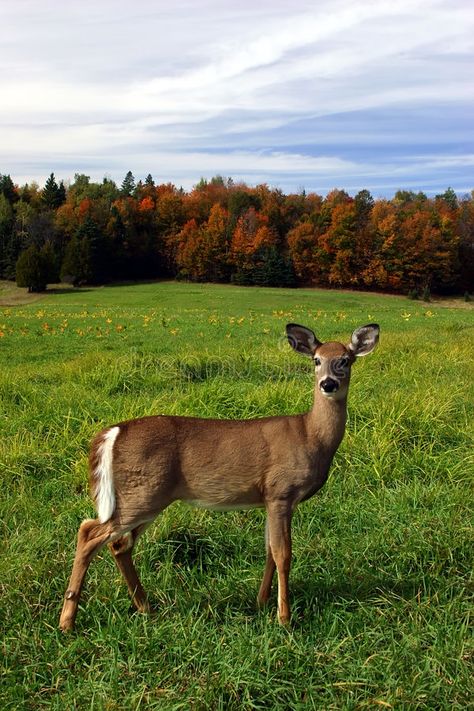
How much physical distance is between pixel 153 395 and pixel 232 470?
5047mm

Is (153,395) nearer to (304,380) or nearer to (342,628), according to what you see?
(304,380)

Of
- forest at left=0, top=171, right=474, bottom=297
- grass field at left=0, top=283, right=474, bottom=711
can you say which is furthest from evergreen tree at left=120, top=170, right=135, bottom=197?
grass field at left=0, top=283, right=474, bottom=711

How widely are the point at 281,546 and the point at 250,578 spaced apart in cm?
63

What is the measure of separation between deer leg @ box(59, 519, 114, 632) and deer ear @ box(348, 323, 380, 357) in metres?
1.90

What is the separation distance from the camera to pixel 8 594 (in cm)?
410

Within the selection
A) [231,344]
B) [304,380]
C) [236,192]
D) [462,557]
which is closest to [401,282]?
[236,192]

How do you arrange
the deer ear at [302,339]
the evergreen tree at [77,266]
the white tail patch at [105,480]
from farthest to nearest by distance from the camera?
the evergreen tree at [77,266], the deer ear at [302,339], the white tail patch at [105,480]

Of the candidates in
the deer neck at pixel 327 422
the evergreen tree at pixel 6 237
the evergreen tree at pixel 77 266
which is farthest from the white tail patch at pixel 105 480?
the evergreen tree at pixel 6 237

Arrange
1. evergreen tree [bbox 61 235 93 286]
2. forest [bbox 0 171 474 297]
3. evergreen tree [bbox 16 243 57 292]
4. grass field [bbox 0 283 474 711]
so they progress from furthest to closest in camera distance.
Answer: forest [bbox 0 171 474 297]
evergreen tree [bbox 61 235 93 286]
evergreen tree [bbox 16 243 57 292]
grass field [bbox 0 283 474 711]

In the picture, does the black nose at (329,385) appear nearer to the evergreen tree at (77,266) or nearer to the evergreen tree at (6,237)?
the evergreen tree at (77,266)

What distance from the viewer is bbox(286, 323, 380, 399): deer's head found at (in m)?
4.02

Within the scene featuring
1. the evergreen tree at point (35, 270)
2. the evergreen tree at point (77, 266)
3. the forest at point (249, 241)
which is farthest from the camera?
the forest at point (249, 241)

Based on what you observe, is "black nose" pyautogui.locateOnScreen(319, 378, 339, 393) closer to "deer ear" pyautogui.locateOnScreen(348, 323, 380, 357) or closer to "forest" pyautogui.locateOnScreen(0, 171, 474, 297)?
"deer ear" pyautogui.locateOnScreen(348, 323, 380, 357)

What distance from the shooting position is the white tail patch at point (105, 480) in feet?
12.5
